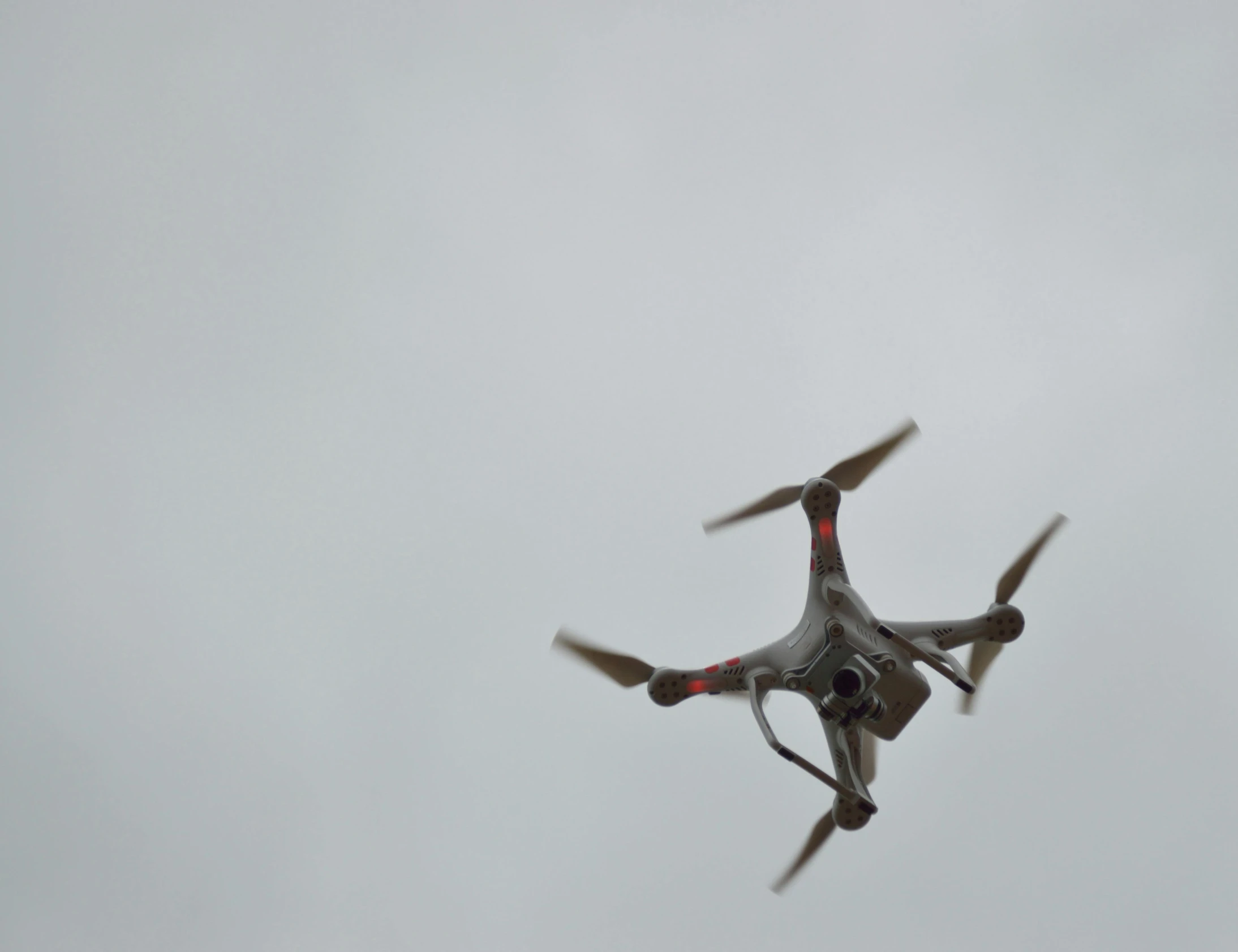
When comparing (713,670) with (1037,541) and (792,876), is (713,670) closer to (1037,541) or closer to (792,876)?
(792,876)

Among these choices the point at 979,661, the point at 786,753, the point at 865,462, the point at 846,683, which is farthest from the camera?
the point at 979,661

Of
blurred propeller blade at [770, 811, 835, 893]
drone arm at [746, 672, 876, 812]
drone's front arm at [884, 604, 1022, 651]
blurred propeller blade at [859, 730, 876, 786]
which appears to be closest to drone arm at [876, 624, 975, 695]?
drone's front arm at [884, 604, 1022, 651]

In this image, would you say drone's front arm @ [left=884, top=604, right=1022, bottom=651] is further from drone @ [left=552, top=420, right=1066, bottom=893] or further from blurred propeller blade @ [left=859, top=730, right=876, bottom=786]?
blurred propeller blade @ [left=859, top=730, right=876, bottom=786]

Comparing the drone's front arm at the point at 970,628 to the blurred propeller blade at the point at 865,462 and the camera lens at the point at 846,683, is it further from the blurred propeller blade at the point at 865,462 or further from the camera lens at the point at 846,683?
the blurred propeller blade at the point at 865,462

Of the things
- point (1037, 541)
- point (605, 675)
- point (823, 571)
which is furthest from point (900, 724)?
point (605, 675)

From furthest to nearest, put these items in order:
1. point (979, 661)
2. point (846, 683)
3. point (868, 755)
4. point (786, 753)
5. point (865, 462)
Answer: point (868, 755) < point (979, 661) < point (865, 462) < point (846, 683) < point (786, 753)

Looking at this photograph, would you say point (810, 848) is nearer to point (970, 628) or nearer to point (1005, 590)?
point (970, 628)

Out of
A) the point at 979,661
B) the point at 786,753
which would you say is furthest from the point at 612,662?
the point at 979,661
